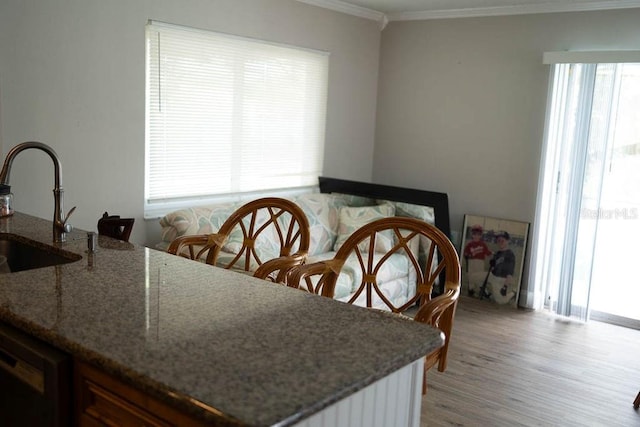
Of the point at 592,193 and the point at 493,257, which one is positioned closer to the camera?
the point at 592,193

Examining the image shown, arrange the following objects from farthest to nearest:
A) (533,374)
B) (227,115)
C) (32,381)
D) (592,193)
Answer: (592,193) < (227,115) < (533,374) < (32,381)

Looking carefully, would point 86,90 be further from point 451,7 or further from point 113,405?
point 451,7

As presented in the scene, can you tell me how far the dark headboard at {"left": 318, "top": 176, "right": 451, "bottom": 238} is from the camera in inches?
191

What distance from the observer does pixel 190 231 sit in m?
3.75

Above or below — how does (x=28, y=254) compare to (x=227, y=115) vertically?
below

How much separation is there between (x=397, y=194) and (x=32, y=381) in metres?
3.91

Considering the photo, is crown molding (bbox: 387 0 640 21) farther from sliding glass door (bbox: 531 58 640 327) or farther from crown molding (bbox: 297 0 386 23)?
sliding glass door (bbox: 531 58 640 327)

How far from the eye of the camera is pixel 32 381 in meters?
1.36

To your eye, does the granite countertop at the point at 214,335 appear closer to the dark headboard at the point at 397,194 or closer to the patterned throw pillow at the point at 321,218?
the patterned throw pillow at the point at 321,218

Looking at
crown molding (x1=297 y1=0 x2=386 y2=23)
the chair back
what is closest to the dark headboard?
crown molding (x1=297 y1=0 x2=386 y2=23)

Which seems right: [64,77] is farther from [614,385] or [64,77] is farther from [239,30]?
[614,385]

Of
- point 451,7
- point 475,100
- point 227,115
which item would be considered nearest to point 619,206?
point 475,100

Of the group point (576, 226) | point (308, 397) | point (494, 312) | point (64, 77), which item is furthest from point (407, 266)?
point (308, 397)

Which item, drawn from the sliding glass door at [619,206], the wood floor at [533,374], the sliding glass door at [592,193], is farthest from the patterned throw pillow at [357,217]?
the sliding glass door at [619,206]
